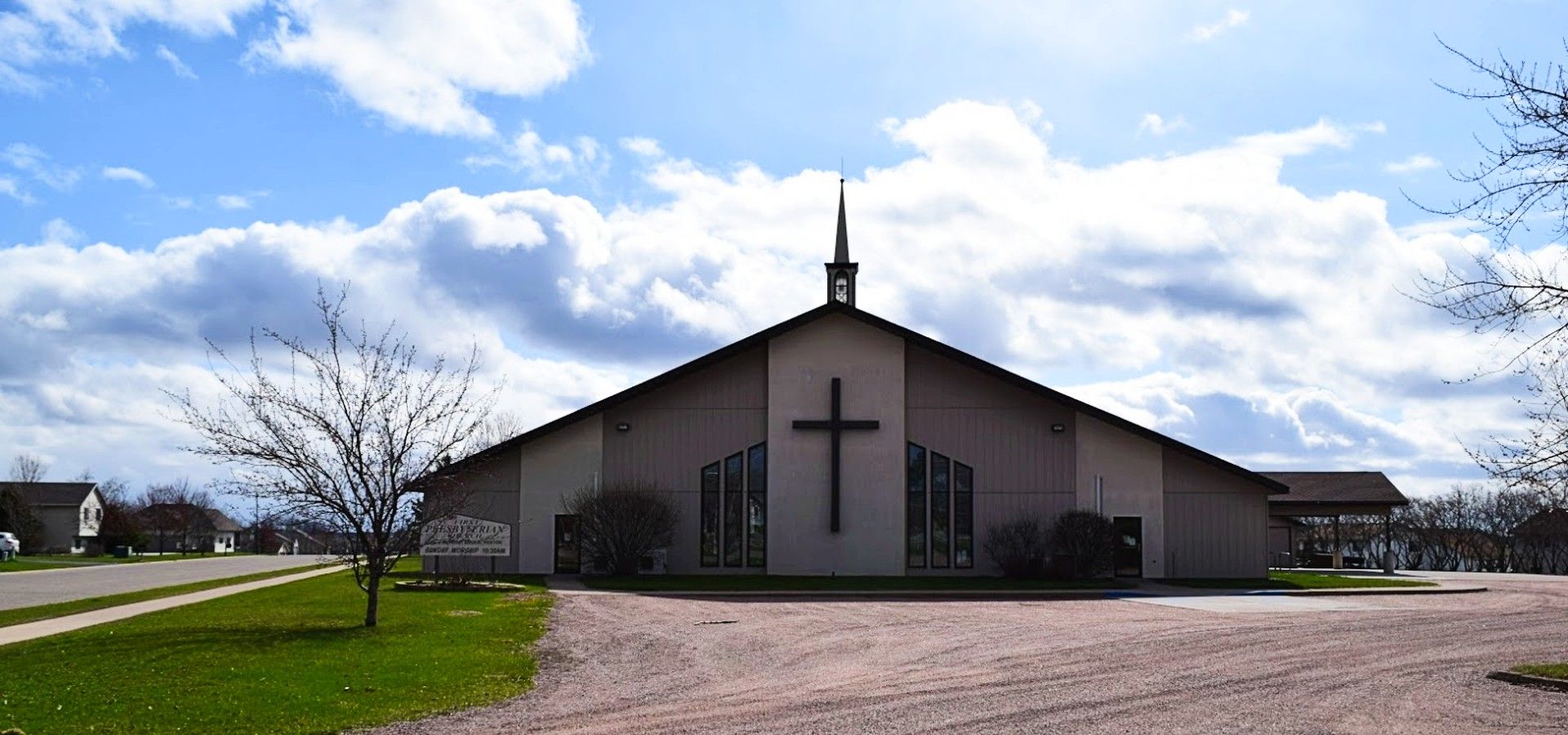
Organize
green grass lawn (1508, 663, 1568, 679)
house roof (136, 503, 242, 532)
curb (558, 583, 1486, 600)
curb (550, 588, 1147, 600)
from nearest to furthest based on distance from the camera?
green grass lawn (1508, 663, 1568, 679)
curb (550, 588, 1147, 600)
curb (558, 583, 1486, 600)
house roof (136, 503, 242, 532)

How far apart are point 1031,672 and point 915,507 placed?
22.4m

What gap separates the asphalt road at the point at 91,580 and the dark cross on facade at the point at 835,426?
1586 centimetres

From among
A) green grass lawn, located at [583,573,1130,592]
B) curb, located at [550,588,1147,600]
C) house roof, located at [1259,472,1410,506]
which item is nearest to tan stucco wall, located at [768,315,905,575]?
green grass lawn, located at [583,573,1130,592]

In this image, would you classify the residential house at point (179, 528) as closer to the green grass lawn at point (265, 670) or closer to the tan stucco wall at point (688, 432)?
the tan stucco wall at point (688, 432)

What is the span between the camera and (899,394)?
36.4 metres

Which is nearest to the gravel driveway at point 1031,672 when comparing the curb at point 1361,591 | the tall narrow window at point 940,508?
the curb at point 1361,591

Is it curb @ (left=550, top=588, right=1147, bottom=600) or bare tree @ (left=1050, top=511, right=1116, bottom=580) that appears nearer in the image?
curb @ (left=550, top=588, right=1147, bottom=600)

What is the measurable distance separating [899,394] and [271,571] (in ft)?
67.8

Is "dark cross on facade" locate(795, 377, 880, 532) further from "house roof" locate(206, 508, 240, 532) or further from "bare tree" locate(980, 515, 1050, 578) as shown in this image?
"house roof" locate(206, 508, 240, 532)

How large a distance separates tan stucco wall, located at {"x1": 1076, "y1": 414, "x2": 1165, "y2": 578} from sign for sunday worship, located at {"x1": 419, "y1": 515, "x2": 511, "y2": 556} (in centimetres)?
1490

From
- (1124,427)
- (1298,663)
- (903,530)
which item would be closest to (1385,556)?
(1124,427)

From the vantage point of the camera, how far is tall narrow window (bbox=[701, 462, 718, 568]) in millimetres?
36000

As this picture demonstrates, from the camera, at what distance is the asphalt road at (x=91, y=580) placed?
2652 cm

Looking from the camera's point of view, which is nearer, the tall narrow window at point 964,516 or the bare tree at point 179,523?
the tall narrow window at point 964,516
